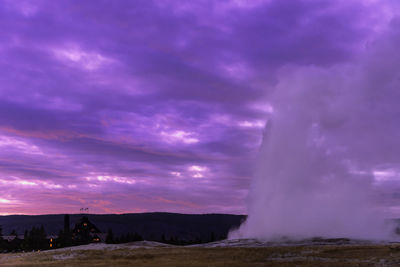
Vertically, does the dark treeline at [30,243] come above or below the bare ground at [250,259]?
below

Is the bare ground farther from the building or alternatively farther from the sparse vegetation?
the building

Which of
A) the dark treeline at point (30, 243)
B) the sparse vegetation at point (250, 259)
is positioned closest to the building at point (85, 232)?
the dark treeline at point (30, 243)

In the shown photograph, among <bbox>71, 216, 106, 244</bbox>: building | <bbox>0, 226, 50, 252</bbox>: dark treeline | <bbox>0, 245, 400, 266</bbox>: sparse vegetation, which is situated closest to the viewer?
<bbox>0, 245, 400, 266</bbox>: sparse vegetation

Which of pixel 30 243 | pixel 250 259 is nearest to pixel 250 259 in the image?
pixel 250 259

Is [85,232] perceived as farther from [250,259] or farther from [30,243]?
[250,259]

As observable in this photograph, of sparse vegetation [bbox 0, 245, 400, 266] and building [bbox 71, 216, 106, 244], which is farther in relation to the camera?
building [bbox 71, 216, 106, 244]

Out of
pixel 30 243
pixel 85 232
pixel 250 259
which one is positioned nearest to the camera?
pixel 250 259

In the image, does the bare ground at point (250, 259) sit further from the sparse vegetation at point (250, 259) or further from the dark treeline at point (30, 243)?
the dark treeline at point (30, 243)

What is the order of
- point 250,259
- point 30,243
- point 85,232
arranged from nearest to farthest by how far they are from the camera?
point 250,259 → point 30,243 → point 85,232

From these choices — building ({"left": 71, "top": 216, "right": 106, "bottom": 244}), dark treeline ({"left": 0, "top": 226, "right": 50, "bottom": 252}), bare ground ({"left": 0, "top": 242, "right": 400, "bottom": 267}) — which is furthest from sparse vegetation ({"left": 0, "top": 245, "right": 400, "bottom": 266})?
building ({"left": 71, "top": 216, "right": 106, "bottom": 244})

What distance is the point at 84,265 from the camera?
5284 centimetres

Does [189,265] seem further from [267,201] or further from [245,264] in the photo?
[267,201]

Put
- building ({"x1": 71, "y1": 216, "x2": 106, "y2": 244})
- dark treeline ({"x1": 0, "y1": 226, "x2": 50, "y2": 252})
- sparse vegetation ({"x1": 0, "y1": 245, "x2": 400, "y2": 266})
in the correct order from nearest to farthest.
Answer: sparse vegetation ({"x1": 0, "y1": 245, "x2": 400, "y2": 266}) → dark treeline ({"x1": 0, "y1": 226, "x2": 50, "y2": 252}) → building ({"x1": 71, "y1": 216, "x2": 106, "y2": 244})

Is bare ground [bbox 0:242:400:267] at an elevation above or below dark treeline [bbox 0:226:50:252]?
above
